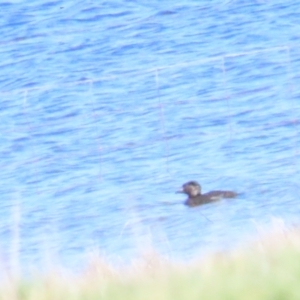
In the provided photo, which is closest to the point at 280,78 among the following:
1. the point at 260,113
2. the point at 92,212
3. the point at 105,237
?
the point at 260,113

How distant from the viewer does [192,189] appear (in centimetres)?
1048

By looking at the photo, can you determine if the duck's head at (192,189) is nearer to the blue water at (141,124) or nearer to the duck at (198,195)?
the duck at (198,195)

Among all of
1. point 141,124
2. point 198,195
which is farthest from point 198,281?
point 141,124

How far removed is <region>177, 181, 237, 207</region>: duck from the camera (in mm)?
10281

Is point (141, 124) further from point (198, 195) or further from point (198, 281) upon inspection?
point (198, 281)

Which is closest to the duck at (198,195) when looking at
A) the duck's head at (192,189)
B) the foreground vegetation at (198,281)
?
the duck's head at (192,189)

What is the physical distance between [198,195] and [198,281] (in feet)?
20.7

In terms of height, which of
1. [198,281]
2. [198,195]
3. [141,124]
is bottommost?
[141,124]

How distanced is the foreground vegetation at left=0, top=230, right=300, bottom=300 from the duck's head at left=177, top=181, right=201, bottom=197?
5.58 m

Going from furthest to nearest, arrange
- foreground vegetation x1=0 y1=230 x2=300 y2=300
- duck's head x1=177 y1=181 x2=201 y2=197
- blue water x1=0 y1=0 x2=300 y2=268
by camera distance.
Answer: duck's head x1=177 y1=181 x2=201 y2=197 → blue water x1=0 y1=0 x2=300 y2=268 → foreground vegetation x1=0 y1=230 x2=300 y2=300

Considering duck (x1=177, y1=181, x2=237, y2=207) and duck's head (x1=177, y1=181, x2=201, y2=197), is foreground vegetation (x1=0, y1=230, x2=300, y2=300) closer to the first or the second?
duck (x1=177, y1=181, x2=237, y2=207)

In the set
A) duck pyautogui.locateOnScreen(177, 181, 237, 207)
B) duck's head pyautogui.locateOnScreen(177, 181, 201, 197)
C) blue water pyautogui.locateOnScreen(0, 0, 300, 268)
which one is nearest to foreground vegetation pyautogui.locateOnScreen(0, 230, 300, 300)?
blue water pyautogui.locateOnScreen(0, 0, 300, 268)

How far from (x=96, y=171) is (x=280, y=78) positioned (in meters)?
3.23

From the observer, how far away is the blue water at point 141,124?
9416mm
